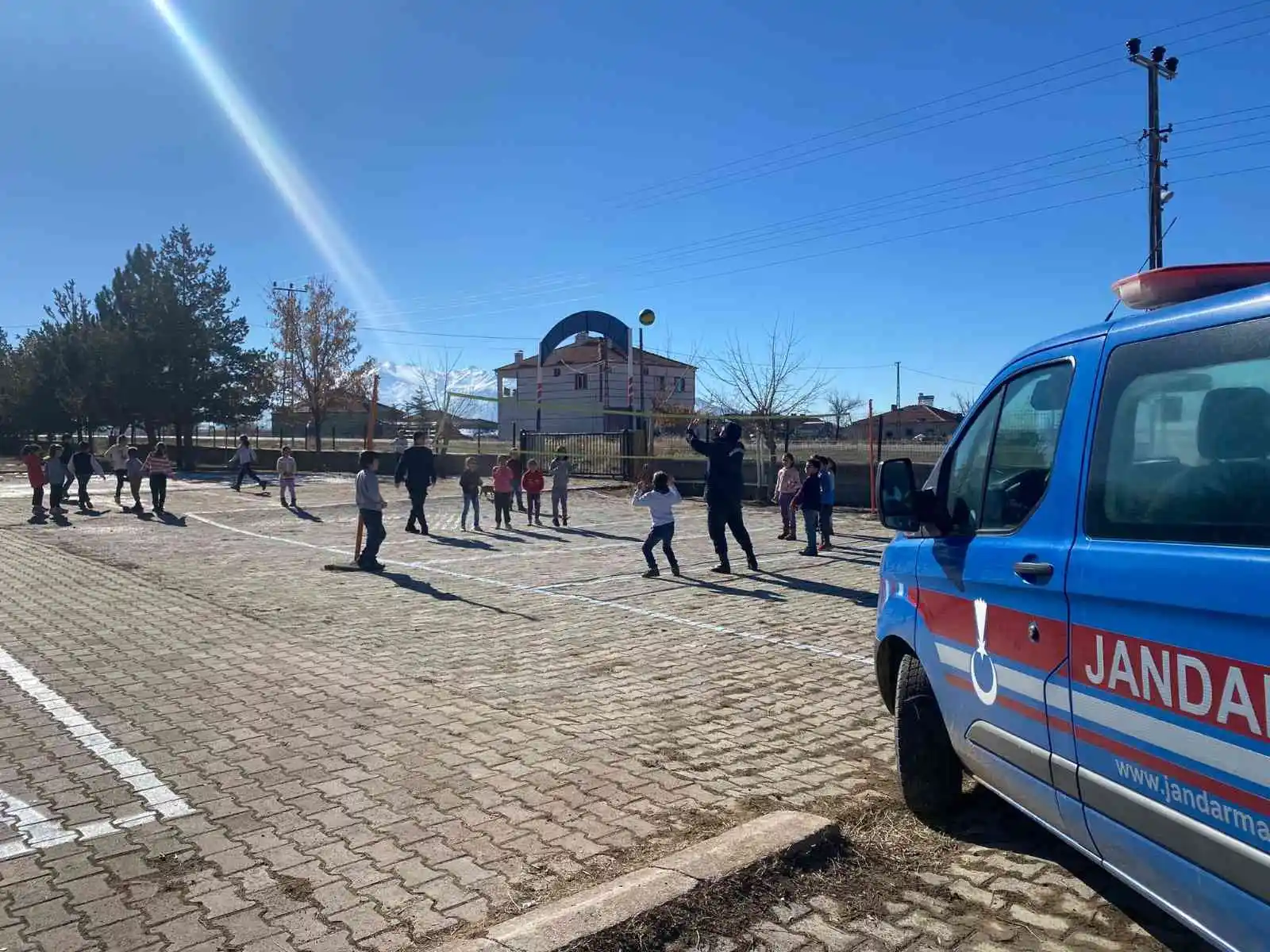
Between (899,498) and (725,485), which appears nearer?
(899,498)

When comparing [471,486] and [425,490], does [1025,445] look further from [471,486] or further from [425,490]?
[471,486]

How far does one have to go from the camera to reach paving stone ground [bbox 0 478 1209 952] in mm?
3363

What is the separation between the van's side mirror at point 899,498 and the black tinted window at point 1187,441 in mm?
1118

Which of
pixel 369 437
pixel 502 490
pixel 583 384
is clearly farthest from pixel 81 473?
pixel 583 384

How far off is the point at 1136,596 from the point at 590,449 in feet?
85.3

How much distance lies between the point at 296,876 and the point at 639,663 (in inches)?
151

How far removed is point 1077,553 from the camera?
2.86 metres

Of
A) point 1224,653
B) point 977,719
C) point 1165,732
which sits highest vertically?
point 1224,653

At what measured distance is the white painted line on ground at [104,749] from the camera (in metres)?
4.44

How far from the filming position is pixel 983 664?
3473 mm

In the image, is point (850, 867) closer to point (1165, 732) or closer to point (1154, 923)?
point (1154, 923)

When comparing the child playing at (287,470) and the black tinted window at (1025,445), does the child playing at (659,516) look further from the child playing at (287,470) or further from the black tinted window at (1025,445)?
the child playing at (287,470)

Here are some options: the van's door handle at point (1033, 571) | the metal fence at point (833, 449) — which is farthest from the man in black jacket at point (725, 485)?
the metal fence at point (833, 449)

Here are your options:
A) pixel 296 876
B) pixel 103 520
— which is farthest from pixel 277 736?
pixel 103 520
